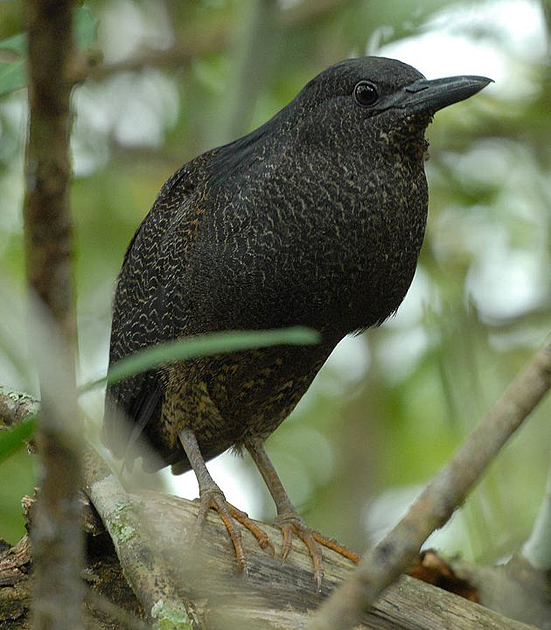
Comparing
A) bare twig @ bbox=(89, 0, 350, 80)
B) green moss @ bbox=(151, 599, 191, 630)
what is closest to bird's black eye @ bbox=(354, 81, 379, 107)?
green moss @ bbox=(151, 599, 191, 630)

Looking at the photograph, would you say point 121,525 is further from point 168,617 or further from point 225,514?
point 225,514

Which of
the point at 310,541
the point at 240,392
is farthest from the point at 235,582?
the point at 240,392

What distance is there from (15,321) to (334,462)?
370cm

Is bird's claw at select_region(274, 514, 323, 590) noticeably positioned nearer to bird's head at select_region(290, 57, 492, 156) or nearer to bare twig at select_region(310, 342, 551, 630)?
bird's head at select_region(290, 57, 492, 156)

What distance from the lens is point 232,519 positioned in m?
3.71

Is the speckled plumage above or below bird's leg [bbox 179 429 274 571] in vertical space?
above

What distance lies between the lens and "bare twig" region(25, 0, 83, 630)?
105 centimetres

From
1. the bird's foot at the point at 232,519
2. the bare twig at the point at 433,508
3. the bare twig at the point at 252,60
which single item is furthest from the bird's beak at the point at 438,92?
the bare twig at the point at 433,508

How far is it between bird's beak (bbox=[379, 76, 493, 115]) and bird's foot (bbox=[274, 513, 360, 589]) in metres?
1.66

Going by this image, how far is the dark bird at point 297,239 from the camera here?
3.49m

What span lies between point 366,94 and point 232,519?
167 cm

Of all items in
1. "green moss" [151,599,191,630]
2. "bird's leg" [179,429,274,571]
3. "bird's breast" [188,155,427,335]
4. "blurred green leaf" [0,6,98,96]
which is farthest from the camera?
"bird's leg" [179,429,274,571]

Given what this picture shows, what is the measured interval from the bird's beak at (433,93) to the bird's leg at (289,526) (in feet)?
5.46

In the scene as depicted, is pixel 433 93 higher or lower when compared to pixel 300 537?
higher
